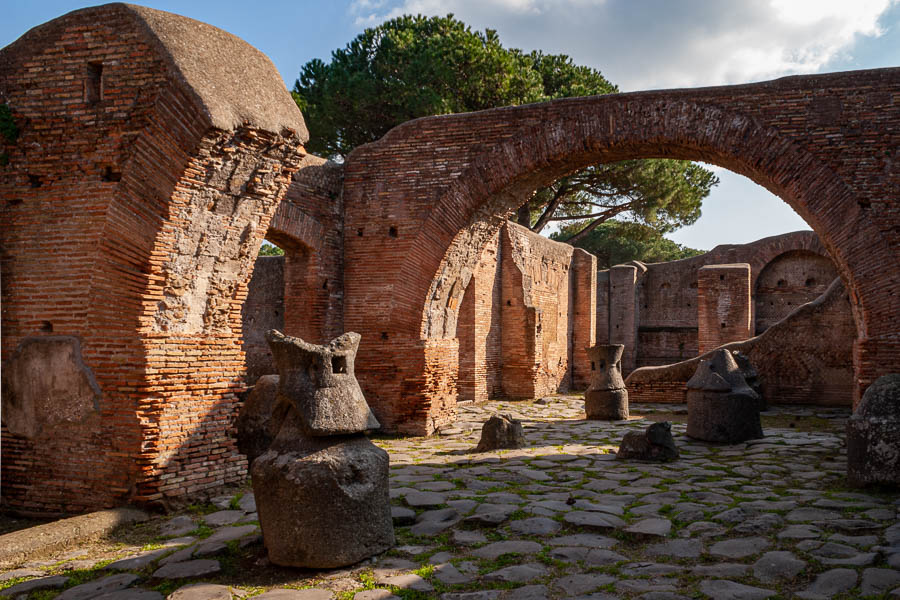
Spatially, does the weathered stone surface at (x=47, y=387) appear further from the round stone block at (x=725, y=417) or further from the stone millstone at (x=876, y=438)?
the round stone block at (x=725, y=417)

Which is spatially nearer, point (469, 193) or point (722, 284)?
point (469, 193)

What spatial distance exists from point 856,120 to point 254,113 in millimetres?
6818

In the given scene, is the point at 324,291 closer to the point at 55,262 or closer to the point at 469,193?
the point at 469,193

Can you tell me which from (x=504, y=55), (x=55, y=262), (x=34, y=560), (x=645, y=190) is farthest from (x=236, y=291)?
(x=645, y=190)

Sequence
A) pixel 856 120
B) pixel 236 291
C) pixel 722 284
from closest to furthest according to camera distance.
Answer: pixel 236 291, pixel 856 120, pixel 722 284

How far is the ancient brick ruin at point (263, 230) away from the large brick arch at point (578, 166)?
26 millimetres

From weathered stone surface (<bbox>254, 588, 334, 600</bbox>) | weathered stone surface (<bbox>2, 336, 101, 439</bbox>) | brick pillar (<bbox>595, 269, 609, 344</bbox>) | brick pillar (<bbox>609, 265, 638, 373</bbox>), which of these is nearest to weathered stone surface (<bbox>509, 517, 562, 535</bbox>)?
weathered stone surface (<bbox>254, 588, 334, 600</bbox>)

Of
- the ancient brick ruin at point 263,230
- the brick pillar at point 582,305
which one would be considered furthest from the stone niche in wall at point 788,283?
the ancient brick ruin at point 263,230

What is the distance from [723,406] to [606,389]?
8.76 ft

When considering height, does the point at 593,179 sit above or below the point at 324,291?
above

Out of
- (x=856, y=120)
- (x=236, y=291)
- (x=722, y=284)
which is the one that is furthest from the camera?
(x=722, y=284)

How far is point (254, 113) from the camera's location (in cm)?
596

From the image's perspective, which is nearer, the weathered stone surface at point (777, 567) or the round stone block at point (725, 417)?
the weathered stone surface at point (777, 567)

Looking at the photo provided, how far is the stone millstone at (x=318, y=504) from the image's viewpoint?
3.96 m
